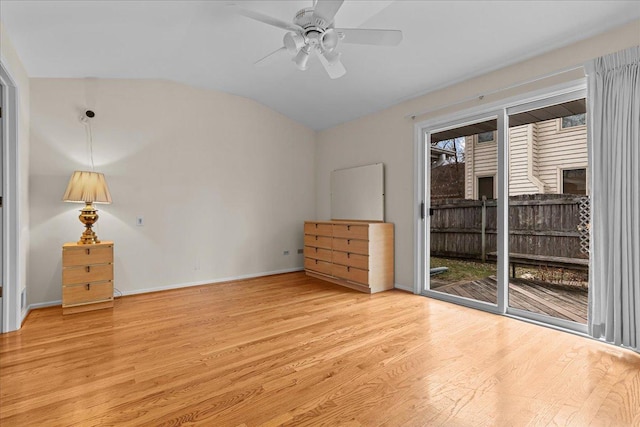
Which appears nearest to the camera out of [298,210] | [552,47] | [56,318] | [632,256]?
[632,256]

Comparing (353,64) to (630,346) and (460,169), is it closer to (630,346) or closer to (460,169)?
(460,169)

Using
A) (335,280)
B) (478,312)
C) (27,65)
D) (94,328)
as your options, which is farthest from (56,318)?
(478,312)

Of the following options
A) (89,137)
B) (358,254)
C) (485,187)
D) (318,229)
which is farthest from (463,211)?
(89,137)

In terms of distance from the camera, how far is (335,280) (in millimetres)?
4484

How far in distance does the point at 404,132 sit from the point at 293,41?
7.04 ft

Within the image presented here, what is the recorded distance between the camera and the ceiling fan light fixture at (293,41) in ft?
7.79

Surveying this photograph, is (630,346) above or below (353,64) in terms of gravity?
below

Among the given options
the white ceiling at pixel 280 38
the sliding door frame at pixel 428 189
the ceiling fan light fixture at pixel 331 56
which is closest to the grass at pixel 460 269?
the sliding door frame at pixel 428 189

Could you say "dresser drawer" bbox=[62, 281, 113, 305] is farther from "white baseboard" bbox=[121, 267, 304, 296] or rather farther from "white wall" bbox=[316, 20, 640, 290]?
"white wall" bbox=[316, 20, 640, 290]

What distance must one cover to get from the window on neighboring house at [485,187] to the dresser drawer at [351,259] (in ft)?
4.98

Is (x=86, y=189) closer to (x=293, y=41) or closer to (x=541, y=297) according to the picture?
(x=293, y=41)

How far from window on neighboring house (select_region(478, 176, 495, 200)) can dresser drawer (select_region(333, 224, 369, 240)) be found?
1.34m

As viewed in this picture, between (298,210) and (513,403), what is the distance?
4.21m

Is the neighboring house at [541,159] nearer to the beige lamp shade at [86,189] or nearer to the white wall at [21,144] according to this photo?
the beige lamp shade at [86,189]
